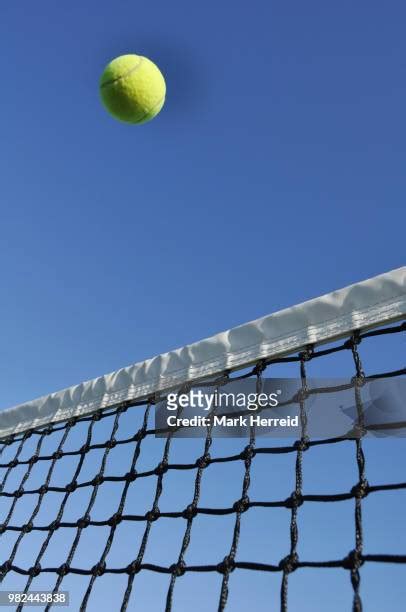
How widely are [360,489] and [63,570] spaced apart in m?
1.69

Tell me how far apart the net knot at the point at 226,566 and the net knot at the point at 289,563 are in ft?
0.84

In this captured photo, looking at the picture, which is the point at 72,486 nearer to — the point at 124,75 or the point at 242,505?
the point at 242,505

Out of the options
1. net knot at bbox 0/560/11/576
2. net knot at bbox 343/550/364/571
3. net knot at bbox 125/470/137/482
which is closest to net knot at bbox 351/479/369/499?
net knot at bbox 343/550/364/571

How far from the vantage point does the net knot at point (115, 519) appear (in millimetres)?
3250

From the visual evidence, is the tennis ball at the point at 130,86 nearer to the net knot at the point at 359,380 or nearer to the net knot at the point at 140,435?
the net knot at the point at 140,435

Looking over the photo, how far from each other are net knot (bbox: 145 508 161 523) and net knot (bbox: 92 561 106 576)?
1.03 feet

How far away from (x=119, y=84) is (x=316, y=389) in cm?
245

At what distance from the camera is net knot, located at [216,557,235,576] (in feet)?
8.68

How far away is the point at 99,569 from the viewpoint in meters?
3.14

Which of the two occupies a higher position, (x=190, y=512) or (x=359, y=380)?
(x=359, y=380)

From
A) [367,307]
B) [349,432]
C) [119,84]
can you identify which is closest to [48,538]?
[349,432]

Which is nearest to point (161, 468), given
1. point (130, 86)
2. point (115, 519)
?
point (115, 519)

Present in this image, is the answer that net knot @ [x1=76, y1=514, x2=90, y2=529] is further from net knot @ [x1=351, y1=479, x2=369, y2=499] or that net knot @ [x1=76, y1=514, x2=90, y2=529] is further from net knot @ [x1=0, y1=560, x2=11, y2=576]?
net knot @ [x1=351, y1=479, x2=369, y2=499]

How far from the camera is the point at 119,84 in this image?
4.25 m
